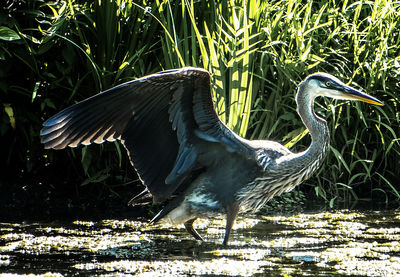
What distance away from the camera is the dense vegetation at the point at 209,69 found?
570 cm

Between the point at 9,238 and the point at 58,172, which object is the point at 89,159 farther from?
the point at 9,238

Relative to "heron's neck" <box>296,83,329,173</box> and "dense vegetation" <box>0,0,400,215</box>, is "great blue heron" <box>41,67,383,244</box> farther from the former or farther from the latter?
"dense vegetation" <box>0,0,400,215</box>

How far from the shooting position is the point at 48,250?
432 centimetres

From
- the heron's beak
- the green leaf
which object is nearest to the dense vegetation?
the green leaf

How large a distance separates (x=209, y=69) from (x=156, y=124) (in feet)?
3.80

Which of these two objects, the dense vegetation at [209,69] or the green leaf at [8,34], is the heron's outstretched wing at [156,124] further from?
the green leaf at [8,34]

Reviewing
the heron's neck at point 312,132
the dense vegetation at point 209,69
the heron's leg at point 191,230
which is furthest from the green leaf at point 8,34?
the heron's neck at point 312,132

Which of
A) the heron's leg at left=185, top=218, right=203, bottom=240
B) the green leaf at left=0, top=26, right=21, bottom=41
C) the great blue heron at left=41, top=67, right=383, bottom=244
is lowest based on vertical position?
the heron's leg at left=185, top=218, right=203, bottom=240

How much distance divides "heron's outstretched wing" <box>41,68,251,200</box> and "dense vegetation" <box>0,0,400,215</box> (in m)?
0.89

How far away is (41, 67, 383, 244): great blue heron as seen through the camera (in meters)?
4.32

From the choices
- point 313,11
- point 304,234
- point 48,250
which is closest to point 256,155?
point 304,234

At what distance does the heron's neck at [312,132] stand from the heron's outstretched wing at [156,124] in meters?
0.48

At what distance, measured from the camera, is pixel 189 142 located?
15.3ft

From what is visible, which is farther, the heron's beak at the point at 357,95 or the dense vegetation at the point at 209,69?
the dense vegetation at the point at 209,69
